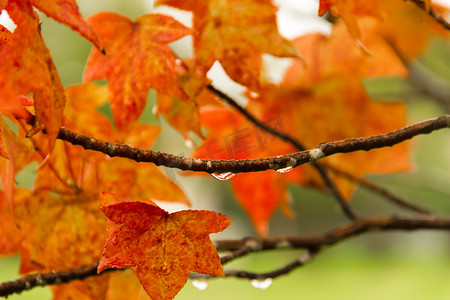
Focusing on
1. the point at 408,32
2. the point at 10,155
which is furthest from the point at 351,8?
the point at 408,32

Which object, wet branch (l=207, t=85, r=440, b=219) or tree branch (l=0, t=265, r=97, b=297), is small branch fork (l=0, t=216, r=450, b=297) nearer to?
wet branch (l=207, t=85, r=440, b=219)

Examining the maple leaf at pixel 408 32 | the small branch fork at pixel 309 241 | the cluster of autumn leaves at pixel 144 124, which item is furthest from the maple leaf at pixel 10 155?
the maple leaf at pixel 408 32

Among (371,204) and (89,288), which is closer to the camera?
(89,288)

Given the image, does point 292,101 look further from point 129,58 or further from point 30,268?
point 30,268

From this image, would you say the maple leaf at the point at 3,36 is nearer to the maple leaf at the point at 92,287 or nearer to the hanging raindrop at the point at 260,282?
the maple leaf at the point at 92,287

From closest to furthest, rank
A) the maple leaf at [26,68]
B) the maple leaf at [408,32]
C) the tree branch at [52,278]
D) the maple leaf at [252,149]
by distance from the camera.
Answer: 1. the maple leaf at [26,68]
2. the tree branch at [52,278]
3. the maple leaf at [252,149]
4. the maple leaf at [408,32]

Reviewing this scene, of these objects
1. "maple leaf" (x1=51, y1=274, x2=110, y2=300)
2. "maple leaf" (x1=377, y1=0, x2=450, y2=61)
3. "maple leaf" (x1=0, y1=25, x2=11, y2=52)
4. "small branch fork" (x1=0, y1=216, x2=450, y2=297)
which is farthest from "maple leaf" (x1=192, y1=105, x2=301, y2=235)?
"maple leaf" (x1=377, y1=0, x2=450, y2=61)

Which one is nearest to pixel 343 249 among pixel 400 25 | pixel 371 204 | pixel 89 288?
pixel 371 204
